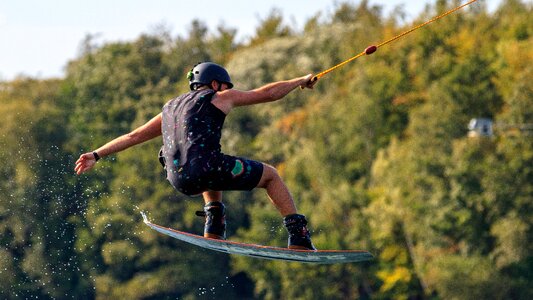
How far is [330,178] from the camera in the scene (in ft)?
181

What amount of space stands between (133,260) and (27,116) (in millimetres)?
6642

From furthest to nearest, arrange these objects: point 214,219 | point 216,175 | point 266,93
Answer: point 214,219 → point 216,175 → point 266,93

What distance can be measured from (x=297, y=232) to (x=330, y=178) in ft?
132

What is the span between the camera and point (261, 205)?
57969 mm

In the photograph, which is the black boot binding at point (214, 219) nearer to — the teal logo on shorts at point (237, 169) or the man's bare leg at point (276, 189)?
the man's bare leg at point (276, 189)

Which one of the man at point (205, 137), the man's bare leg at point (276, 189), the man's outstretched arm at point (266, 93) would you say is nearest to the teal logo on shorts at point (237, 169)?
the man at point (205, 137)

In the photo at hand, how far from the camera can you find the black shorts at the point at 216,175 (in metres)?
14.1

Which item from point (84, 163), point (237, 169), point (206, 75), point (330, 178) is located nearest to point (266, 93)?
point (206, 75)

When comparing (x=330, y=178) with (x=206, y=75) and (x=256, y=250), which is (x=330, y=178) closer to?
(x=256, y=250)

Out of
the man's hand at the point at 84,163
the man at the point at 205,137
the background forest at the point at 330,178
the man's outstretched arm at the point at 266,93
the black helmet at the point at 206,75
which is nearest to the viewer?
the man's outstretched arm at the point at 266,93

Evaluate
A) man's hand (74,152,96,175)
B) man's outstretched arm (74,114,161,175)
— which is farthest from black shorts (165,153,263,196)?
man's hand (74,152,96,175)

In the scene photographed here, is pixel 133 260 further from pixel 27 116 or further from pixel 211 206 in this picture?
pixel 211 206

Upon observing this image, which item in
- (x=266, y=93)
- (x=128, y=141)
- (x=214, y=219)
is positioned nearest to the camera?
(x=266, y=93)

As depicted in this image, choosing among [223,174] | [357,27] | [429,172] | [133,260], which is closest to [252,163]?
[223,174]
